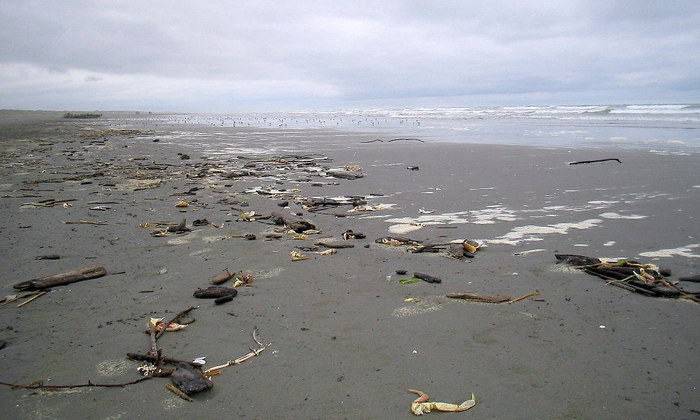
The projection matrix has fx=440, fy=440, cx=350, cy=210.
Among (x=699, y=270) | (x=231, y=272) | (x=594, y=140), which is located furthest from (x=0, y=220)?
(x=594, y=140)

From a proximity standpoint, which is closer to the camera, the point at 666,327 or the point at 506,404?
the point at 506,404

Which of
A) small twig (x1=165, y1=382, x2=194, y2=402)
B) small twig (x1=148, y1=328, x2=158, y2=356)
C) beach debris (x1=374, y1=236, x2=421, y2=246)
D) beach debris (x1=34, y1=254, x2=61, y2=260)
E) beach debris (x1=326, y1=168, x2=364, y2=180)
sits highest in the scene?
beach debris (x1=326, y1=168, x2=364, y2=180)

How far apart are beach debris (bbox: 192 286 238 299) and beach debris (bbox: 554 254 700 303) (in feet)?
13.2

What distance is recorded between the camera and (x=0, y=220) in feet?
Answer: 26.0

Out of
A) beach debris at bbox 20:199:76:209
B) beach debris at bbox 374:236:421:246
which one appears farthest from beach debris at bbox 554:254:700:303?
beach debris at bbox 20:199:76:209

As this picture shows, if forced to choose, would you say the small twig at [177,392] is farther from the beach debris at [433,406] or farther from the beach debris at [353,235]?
the beach debris at [353,235]

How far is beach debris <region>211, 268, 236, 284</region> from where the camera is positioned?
5.08m

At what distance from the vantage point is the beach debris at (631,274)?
4.61m

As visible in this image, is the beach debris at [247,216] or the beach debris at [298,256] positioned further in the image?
the beach debris at [247,216]

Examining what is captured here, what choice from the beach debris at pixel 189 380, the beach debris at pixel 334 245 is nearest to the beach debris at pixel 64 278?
the beach debris at pixel 189 380

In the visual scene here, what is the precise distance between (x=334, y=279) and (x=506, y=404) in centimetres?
262

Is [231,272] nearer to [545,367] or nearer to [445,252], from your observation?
[445,252]

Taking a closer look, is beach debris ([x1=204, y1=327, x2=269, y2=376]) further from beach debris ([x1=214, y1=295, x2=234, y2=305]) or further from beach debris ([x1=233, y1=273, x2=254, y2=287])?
beach debris ([x1=233, y1=273, x2=254, y2=287])

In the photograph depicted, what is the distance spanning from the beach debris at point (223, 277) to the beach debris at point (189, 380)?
5.84ft
